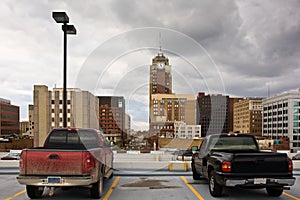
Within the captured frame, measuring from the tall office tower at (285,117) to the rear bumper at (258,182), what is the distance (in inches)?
4394

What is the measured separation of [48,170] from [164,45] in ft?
41.9

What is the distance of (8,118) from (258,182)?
12708cm

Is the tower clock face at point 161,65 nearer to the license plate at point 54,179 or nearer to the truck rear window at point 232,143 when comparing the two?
the truck rear window at point 232,143

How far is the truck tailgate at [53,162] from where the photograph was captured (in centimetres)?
702

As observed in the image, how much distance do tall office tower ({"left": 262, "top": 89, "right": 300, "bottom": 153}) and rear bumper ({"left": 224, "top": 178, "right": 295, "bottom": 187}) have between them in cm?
11162

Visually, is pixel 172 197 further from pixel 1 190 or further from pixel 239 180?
pixel 1 190

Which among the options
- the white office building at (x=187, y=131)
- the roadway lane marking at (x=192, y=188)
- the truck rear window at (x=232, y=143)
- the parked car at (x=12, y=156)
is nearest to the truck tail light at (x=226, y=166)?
the roadway lane marking at (x=192, y=188)

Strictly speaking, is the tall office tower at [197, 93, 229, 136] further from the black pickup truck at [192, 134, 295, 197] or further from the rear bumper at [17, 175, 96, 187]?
the rear bumper at [17, 175, 96, 187]

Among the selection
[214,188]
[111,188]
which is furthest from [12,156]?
[214,188]

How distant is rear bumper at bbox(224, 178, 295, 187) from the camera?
726 cm

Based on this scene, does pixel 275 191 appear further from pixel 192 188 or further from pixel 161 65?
pixel 161 65

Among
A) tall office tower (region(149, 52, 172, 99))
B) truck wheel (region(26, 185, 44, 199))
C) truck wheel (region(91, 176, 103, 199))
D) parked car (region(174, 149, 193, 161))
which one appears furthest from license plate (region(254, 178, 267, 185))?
parked car (region(174, 149, 193, 161))

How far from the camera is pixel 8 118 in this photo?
394 ft

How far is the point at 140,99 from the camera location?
22344 millimetres
